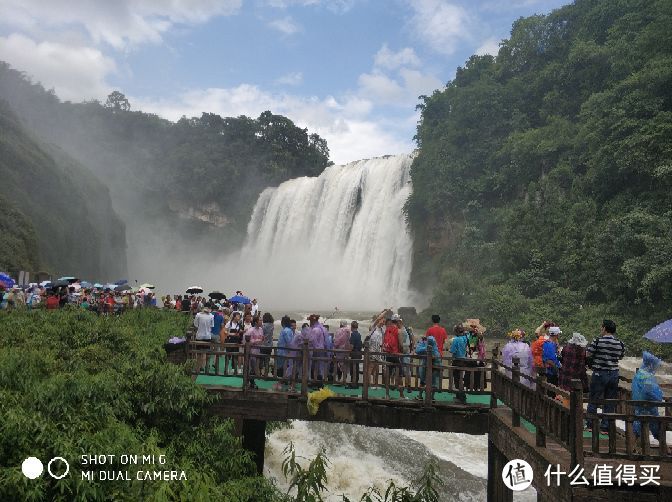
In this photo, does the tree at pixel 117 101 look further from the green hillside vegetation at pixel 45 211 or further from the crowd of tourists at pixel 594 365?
the crowd of tourists at pixel 594 365

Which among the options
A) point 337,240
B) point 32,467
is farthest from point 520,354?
point 337,240

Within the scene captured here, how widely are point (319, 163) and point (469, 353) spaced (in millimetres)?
60645

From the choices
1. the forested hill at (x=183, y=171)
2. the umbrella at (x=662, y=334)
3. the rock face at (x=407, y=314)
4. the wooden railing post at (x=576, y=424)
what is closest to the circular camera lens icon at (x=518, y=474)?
the wooden railing post at (x=576, y=424)

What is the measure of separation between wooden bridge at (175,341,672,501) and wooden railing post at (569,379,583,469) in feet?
0.03

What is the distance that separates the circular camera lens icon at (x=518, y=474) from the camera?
240 inches

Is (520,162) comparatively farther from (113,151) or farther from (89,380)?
(113,151)

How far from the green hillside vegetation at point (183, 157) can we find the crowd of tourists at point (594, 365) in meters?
54.8

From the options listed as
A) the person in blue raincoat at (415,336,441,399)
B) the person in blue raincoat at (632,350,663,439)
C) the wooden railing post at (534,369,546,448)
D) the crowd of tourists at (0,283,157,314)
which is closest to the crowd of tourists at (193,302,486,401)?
the person in blue raincoat at (415,336,441,399)

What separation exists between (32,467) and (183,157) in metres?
64.8

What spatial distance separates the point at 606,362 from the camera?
21.3 feet

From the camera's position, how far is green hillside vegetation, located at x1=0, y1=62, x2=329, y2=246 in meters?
62.8

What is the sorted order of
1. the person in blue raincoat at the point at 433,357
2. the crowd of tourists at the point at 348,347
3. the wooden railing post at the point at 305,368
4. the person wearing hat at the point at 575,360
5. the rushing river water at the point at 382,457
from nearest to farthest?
the person wearing hat at the point at 575,360, the person in blue raincoat at the point at 433,357, the wooden railing post at the point at 305,368, the crowd of tourists at the point at 348,347, the rushing river water at the point at 382,457

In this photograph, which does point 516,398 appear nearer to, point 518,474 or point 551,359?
point 518,474

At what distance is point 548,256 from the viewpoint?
87.6 ft
